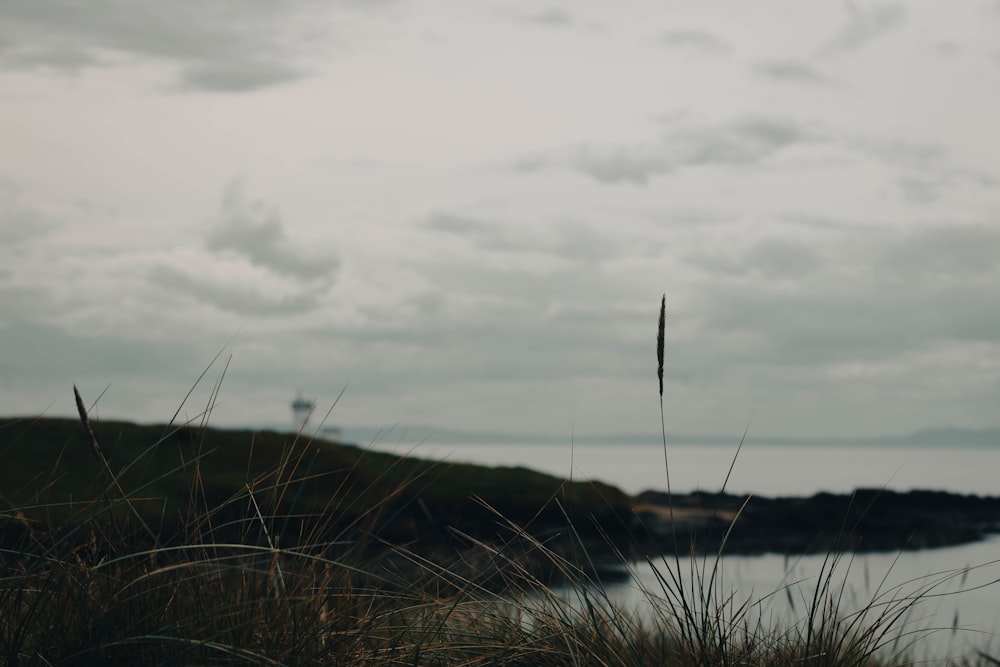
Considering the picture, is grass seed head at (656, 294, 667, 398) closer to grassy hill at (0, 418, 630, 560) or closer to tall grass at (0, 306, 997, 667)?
tall grass at (0, 306, 997, 667)

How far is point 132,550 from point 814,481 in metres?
61.8

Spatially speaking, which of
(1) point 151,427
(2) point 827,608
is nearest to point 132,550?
(2) point 827,608

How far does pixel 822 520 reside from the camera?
17891 millimetres

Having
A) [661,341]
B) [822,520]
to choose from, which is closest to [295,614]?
[661,341]

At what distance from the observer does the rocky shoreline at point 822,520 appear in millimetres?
15844

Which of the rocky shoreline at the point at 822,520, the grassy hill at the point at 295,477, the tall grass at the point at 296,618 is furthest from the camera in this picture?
the rocky shoreline at the point at 822,520

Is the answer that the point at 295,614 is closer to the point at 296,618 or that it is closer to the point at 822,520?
the point at 296,618

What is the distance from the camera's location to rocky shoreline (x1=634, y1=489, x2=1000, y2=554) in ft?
52.0

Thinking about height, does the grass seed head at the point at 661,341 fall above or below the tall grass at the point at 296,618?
above

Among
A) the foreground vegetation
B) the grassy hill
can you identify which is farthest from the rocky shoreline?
the foreground vegetation

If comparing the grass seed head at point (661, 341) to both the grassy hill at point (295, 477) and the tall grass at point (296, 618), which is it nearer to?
the tall grass at point (296, 618)

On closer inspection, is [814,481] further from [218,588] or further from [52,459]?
[218,588]

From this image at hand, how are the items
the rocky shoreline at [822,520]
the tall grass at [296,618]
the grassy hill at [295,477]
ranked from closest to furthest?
the tall grass at [296,618], the grassy hill at [295,477], the rocky shoreline at [822,520]

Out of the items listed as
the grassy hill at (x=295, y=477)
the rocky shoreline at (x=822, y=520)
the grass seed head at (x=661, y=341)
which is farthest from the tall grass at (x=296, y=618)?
the rocky shoreline at (x=822, y=520)
